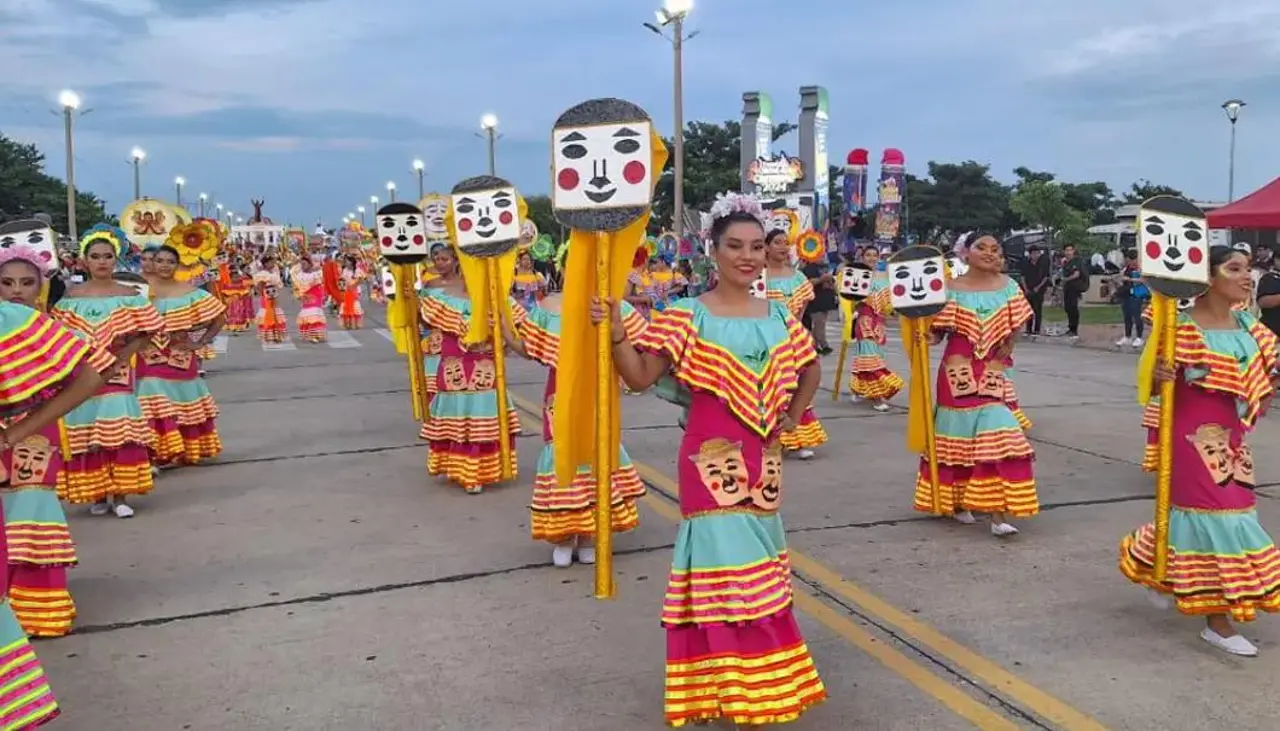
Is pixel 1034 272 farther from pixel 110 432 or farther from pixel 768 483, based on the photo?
pixel 768 483

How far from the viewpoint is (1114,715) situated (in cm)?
384

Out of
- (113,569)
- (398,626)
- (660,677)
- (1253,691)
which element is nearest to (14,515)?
(113,569)

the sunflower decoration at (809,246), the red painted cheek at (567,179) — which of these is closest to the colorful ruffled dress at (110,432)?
the red painted cheek at (567,179)

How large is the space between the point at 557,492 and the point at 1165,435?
2953 mm

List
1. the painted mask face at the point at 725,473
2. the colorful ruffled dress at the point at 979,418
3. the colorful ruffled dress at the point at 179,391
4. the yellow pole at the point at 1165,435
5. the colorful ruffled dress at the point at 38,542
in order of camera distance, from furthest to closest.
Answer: the colorful ruffled dress at the point at 179,391 < the colorful ruffled dress at the point at 979,418 < the colorful ruffled dress at the point at 38,542 < the yellow pole at the point at 1165,435 < the painted mask face at the point at 725,473

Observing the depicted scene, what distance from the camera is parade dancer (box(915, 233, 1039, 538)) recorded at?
6.16 meters

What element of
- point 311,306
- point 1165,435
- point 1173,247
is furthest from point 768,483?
point 311,306

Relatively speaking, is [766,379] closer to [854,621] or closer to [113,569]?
[854,621]

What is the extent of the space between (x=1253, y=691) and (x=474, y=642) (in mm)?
3012

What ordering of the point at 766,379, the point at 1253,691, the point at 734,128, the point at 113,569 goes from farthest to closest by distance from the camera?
the point at 734,128 → the point at 113,569 → the point at 1253,691 → the point at 766,379

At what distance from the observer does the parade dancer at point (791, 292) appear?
863cm

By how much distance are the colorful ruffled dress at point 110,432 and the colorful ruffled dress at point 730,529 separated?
4.39 meters

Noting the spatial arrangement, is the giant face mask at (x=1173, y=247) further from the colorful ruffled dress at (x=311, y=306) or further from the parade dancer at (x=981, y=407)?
the colorful ruffled dress at (x=311, y=306)

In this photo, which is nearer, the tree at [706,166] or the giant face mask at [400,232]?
the giant face mask at [400,232]
